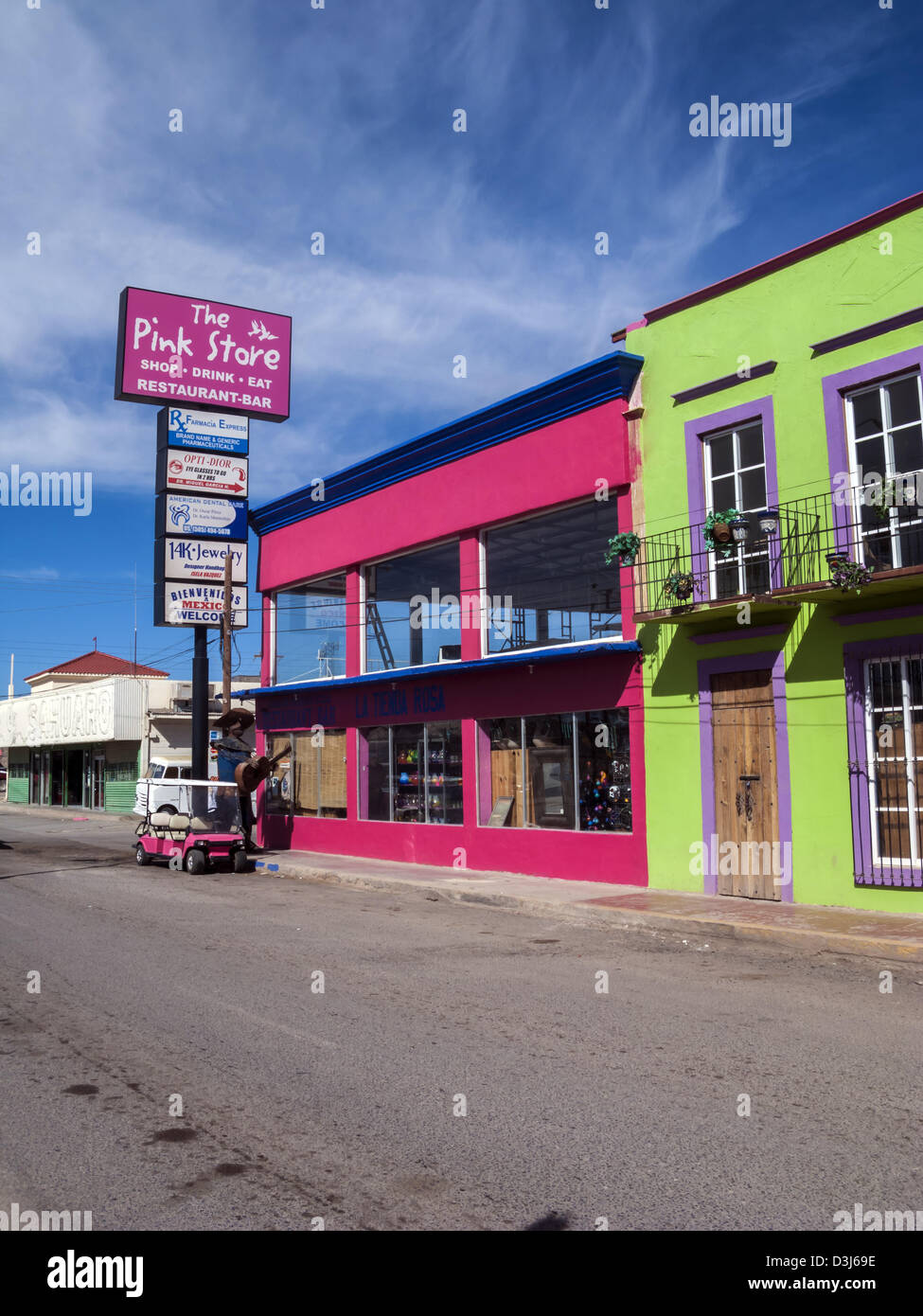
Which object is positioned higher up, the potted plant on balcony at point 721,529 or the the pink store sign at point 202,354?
the the pink store sign at point 202,354

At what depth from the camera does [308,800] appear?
2423 centimetres

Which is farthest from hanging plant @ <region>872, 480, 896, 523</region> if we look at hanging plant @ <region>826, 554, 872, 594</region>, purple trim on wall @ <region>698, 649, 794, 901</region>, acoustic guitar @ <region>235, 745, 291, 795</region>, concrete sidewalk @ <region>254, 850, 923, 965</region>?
acoustic guitar @ <region>235, 745, 291, 795</region>

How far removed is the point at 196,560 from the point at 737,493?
1440 centimetres

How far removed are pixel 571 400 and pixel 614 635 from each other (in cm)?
377

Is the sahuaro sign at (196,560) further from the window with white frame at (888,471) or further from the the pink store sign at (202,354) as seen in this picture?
the window with white frame at (888,471)

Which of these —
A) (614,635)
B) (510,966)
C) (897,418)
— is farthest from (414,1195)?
(614,635)

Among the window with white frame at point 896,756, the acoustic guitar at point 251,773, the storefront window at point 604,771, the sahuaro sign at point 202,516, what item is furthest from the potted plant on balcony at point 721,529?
the sahuaro sign at point 202,516

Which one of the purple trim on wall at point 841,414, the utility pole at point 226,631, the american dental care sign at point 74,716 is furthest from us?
the american dental care sign at point 74,716

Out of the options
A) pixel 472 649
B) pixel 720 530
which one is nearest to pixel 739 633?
pixel 720 530

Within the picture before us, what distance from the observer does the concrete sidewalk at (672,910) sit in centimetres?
1080

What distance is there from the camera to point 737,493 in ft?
47.5

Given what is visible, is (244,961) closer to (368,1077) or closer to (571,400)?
(368,1077)

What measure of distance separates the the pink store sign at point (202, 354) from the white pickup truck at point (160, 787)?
9.96 metres

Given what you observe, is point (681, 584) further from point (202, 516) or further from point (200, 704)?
point (200, 704)
